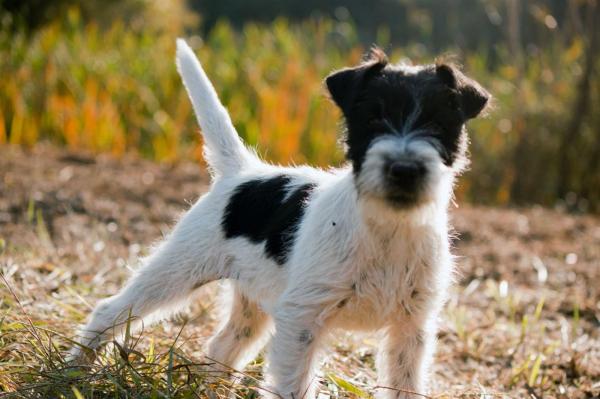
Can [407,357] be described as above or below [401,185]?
below

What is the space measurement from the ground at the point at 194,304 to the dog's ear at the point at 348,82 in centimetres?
127

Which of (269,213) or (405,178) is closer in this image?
(405,178)

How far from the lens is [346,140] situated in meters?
3.52

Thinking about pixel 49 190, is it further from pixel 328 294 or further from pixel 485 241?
pixel 328 294

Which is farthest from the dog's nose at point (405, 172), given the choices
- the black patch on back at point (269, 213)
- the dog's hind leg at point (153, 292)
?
the dog's hind leg at point (153, 292)

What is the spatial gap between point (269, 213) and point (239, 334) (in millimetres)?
735

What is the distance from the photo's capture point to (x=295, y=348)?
3.43 m

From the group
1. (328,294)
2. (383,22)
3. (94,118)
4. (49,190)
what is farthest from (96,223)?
(383,22)

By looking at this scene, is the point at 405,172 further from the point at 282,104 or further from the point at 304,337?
the point at 282,104

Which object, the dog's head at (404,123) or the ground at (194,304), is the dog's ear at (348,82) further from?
the ground at (194,304)

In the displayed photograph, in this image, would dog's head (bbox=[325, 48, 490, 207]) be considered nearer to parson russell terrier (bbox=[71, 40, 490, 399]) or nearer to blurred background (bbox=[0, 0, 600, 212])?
parson russell terrier (bbox=[71, 40, 490, 399])

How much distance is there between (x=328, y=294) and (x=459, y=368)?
1851 mm

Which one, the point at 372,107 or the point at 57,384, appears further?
the point at 57,384

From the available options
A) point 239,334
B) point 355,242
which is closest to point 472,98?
point 355,242
